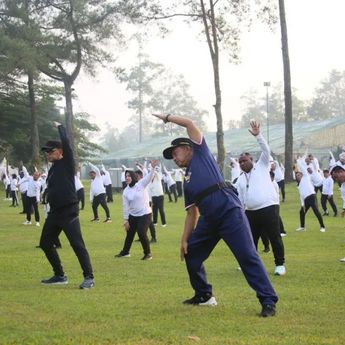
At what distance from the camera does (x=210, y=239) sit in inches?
284

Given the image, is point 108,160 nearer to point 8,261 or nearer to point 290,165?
point 290,165

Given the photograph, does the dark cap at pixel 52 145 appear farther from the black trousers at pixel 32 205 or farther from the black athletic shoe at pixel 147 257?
the black trousers at pixel 32 205

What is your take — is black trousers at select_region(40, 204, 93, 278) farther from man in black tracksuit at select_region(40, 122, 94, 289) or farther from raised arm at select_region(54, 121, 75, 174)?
raised arm at select_region(54, 121, 75, 174)

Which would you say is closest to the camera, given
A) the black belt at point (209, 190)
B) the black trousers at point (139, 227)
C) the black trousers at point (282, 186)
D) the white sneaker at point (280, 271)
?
the black belt at point (209, 190)

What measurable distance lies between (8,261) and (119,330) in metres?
6.53

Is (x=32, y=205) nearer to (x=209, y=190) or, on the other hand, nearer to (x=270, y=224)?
(x=270, y=224)

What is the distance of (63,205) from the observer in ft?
29.7

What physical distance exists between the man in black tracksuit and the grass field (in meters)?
0.56

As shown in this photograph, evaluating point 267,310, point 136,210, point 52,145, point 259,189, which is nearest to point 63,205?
point 52,145

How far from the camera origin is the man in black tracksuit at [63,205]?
352 inches

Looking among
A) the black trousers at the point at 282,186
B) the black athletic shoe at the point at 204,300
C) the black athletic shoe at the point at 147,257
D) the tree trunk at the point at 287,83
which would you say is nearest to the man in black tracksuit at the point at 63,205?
the black athletic shoe at the point at 204,300

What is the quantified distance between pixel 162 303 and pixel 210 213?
149 cm

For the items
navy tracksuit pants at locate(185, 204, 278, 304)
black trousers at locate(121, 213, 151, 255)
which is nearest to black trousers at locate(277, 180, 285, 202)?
black trousers at locate(121, 213, 151, 255)

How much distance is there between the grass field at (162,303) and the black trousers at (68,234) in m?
→ 0.41
